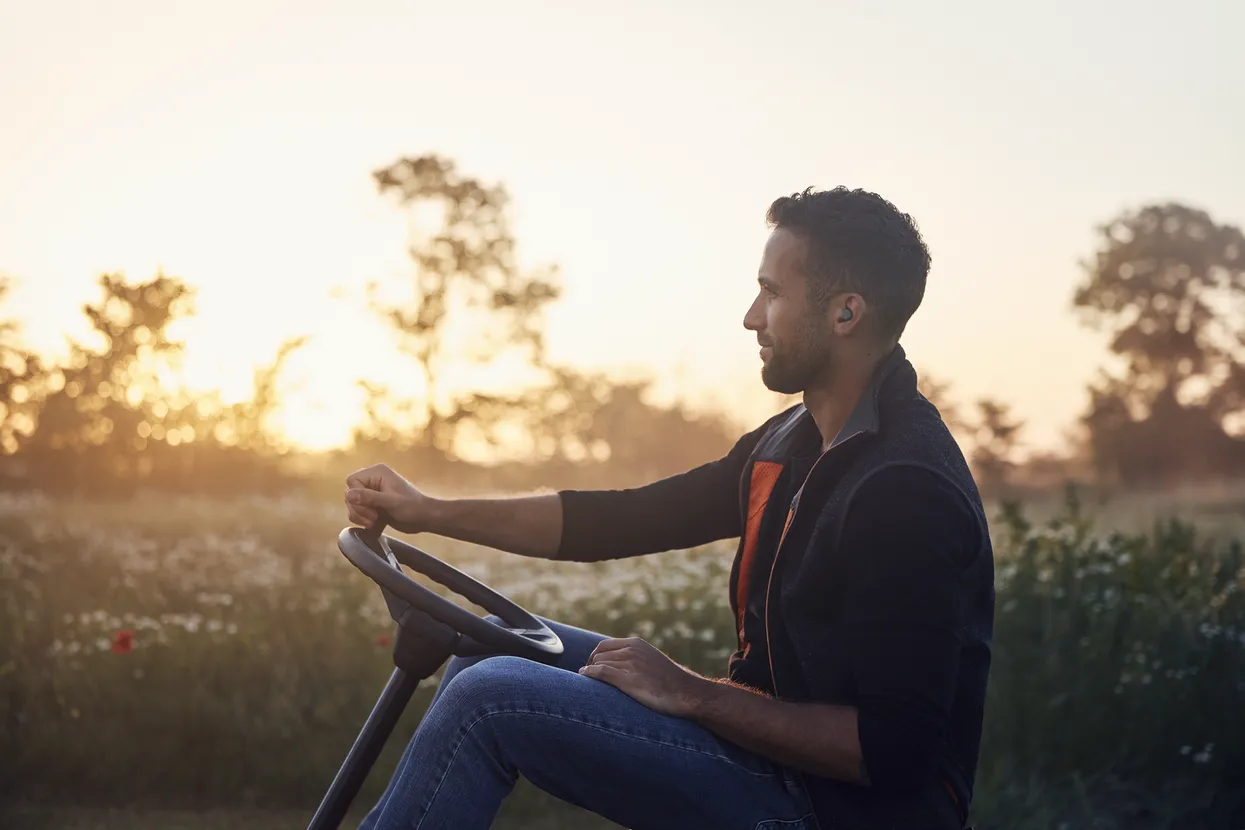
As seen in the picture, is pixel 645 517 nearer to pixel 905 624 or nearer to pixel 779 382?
pixel 779 382

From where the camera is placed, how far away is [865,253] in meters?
2.44

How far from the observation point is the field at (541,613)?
4613mm

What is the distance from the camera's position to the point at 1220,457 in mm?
24969

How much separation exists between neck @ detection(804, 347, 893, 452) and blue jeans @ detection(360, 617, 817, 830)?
0.66m

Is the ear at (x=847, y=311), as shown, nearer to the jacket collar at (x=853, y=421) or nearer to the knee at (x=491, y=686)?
the jacket collar at (x=853, y=421)

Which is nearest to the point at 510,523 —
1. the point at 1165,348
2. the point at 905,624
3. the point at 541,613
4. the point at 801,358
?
the point at 801,358

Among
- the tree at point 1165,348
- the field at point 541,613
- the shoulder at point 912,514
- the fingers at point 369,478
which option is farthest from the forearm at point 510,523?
the tree at point 1165,348

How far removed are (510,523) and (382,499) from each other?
1.15 ft

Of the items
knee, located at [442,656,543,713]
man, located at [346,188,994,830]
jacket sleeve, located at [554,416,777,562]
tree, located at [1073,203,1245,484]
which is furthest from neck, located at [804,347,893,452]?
tree, located at [1073,203,1245,484]

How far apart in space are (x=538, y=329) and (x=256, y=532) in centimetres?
1601

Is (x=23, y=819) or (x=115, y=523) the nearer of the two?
(x=23, y=819)

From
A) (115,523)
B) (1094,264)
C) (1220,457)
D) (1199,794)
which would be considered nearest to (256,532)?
(115,523)

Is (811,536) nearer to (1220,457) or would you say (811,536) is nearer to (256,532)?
(256,532)

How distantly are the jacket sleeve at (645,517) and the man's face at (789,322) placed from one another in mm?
569
